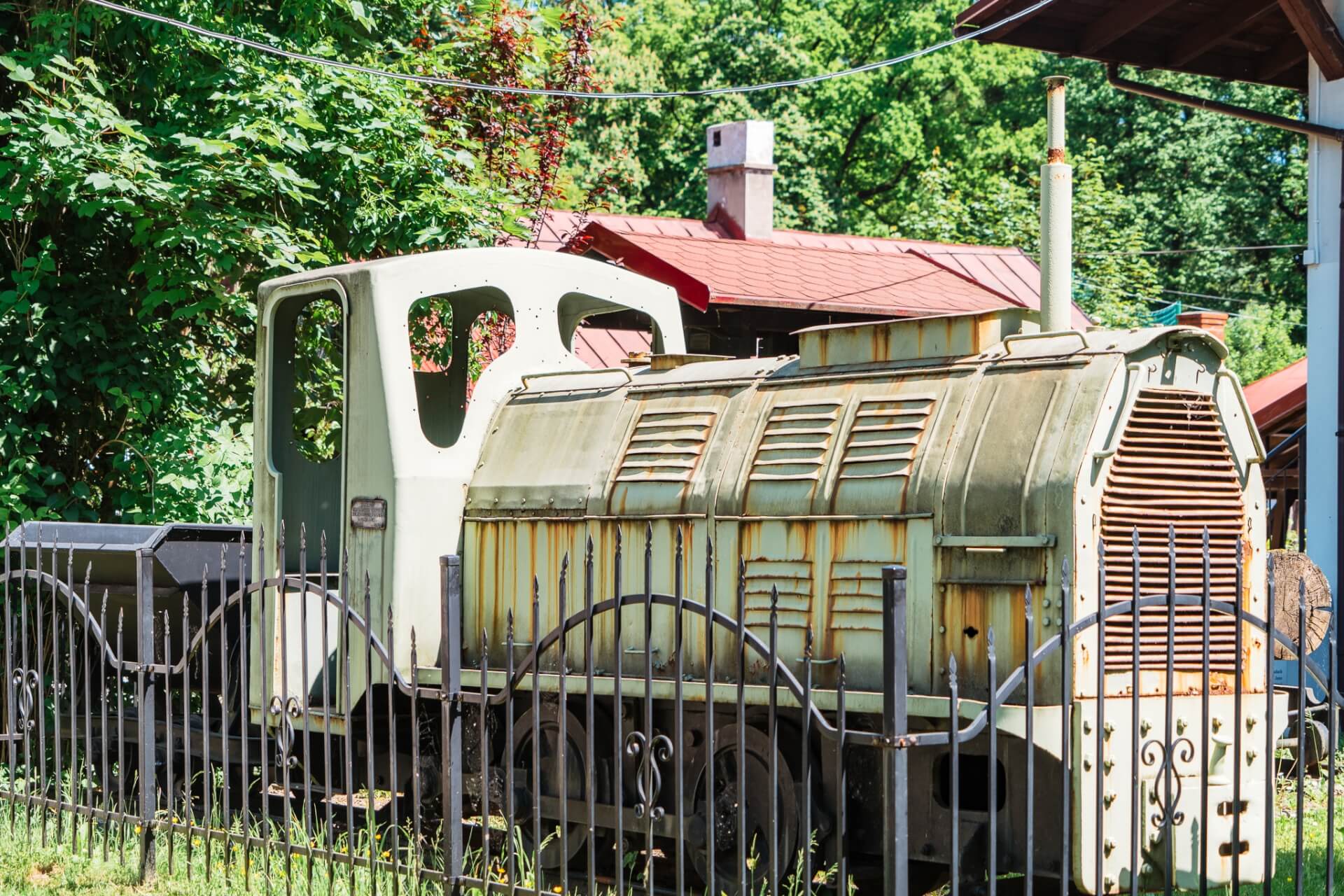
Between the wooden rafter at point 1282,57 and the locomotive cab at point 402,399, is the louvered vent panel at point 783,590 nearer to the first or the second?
the locomotive cab at point 402,399

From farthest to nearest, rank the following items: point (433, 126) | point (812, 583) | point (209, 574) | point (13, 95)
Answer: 1. point (433, 126)
2. point (13, 95)
3. point (209, 574)
4. point (812, 583)

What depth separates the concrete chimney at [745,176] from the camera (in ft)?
64.6

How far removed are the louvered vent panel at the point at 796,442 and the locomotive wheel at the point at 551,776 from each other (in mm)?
1542

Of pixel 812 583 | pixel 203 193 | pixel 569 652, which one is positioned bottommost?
pixel 569 652

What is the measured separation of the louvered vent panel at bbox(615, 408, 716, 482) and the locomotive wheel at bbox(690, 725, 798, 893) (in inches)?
46.3

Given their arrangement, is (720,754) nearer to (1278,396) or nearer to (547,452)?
(547,452)

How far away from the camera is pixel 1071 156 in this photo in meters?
39.9

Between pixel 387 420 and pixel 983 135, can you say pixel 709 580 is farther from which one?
pixel 983 135

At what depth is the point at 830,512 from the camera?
6.35 metres

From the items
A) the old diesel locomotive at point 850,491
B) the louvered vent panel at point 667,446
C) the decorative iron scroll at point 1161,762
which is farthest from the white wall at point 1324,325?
the louvered vent panel at point 667,446

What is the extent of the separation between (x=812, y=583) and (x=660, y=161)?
3096cm

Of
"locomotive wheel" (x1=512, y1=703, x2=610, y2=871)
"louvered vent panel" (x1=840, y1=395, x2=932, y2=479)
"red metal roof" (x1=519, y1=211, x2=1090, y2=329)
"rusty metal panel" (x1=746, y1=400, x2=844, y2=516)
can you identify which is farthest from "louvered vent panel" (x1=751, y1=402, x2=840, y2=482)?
"red metal roof" (x1=519, y1=211, x2=1090, y2=329)


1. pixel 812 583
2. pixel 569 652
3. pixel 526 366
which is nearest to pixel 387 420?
pixel 526 366

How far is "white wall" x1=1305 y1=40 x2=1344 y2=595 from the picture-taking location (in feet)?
35.1
